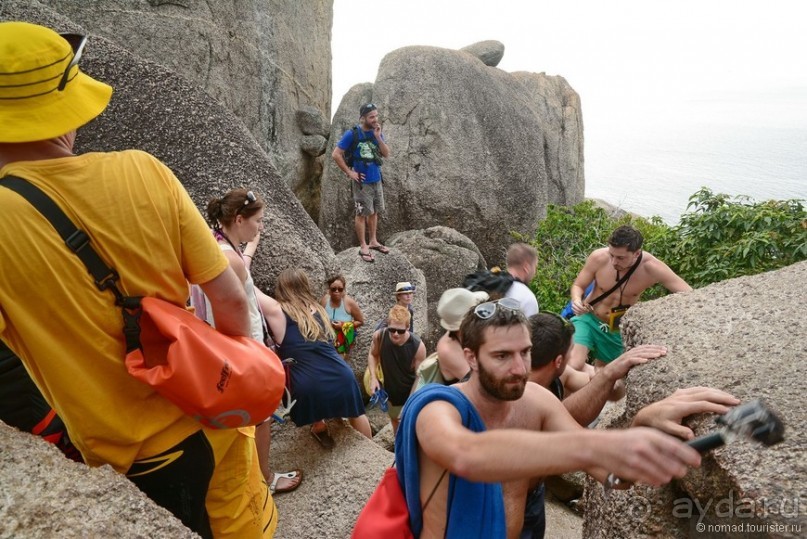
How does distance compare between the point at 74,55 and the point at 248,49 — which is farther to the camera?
the point at 248,49

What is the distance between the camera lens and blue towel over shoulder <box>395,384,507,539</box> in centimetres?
215

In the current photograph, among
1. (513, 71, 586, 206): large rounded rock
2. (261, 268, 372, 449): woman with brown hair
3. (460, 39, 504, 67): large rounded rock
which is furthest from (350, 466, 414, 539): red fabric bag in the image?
(460, 39, 504, 67): large rounded rock

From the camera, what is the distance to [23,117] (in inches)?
67.9

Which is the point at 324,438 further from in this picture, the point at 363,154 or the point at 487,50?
the point at 487,50

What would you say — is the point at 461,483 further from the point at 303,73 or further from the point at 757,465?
the point at 303,73

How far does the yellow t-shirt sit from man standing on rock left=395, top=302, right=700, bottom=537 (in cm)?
89

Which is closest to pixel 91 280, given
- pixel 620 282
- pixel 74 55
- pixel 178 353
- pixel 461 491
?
pixel 178 353

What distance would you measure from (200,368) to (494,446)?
945 millimetres

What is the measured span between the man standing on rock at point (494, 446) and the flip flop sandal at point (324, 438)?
2450 mm

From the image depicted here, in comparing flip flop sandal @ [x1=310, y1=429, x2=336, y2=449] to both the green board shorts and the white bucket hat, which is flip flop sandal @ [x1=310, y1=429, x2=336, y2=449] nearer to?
the white bucket hat

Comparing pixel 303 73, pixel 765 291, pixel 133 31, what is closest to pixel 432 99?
pixel 303 73

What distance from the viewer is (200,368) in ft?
6.12

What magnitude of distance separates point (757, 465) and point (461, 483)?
3.29ft

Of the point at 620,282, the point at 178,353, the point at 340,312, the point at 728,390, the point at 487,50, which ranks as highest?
the point at 487,50
